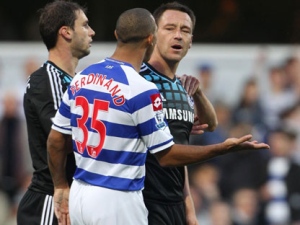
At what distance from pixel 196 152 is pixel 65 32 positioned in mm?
1446

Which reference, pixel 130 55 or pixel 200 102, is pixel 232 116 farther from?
pixel 130 55

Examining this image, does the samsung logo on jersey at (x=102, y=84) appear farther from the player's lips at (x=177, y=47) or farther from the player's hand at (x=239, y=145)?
the player's lips at (x=177, y=47)

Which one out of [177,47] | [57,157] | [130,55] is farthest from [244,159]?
[130,55]

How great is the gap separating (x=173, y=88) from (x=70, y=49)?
726 millimetres

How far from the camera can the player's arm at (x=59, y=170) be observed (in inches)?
244

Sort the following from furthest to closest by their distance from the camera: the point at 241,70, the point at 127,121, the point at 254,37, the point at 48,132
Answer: the point at 254,37, the point at 241,70, the point at 48,132, the point at 127,121

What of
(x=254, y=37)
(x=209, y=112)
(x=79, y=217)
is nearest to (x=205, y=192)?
(x=254, y=37)

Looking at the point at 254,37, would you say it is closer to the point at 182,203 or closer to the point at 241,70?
the point at 241,70

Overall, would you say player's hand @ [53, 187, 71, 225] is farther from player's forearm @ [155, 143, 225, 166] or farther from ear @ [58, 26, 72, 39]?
ear @ [58, 26, 72, 39]

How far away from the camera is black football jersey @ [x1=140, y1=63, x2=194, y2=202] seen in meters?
6.57

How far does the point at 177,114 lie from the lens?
665 centimetres

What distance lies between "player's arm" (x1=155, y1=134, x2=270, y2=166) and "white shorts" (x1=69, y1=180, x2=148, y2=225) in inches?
12.4

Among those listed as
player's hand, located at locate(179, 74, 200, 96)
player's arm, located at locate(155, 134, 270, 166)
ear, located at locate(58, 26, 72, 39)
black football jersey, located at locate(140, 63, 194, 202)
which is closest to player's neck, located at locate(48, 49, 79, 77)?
ear, located at locate(58, 26, 72, 39)

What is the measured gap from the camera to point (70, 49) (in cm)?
680
